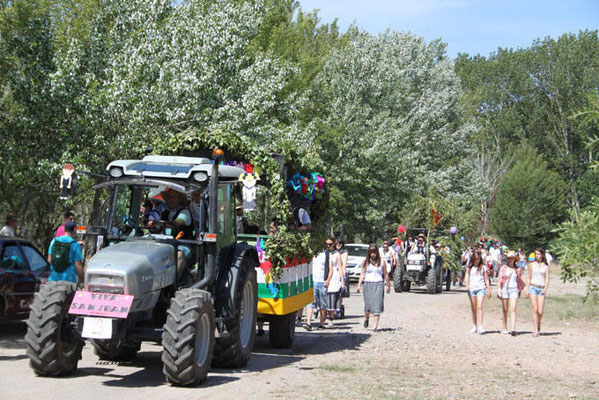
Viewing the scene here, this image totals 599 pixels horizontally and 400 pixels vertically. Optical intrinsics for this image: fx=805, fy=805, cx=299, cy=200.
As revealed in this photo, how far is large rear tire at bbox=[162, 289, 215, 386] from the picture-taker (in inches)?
352

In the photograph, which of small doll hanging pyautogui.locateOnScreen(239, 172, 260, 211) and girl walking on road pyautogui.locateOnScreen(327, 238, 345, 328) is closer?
small doll hanging pyautogui.locateOnScreen(239, 172, 260, 211)

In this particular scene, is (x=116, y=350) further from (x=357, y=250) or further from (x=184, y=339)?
(x=357, y=250)

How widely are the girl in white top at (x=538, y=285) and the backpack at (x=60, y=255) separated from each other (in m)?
10.7

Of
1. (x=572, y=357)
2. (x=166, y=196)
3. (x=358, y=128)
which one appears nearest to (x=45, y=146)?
(x=166, y=196)

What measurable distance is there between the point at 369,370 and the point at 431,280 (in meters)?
19.7

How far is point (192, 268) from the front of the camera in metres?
10.2

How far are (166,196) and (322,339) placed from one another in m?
5.99

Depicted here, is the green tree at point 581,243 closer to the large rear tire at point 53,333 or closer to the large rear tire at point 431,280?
the large rear tire at point 53,333

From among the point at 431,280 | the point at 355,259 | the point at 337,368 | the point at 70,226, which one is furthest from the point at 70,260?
the point at 355,259

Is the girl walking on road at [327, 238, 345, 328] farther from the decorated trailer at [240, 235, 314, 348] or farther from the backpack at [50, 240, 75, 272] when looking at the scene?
the backpack at [50, 240, 75, 272]

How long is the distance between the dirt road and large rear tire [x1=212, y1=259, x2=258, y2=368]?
192 mm

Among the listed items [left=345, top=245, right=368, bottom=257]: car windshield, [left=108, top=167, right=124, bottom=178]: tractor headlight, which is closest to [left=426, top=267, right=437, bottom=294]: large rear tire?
[left=345, top=245, right=368, bottom=257]: car windshield

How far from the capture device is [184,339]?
893 centimetres

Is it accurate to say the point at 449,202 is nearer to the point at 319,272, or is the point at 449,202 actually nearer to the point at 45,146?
the point at 319,272
